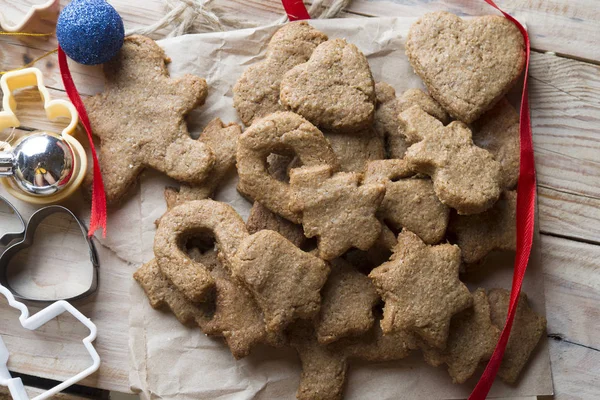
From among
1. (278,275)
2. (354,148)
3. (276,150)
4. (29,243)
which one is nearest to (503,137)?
(354,148)

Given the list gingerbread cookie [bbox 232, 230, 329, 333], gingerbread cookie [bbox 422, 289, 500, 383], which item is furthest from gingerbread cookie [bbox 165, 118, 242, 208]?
gingerbread cookie [bbox 422, 289, 500, 383]

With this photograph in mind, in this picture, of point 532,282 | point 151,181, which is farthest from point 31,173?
point 532,282

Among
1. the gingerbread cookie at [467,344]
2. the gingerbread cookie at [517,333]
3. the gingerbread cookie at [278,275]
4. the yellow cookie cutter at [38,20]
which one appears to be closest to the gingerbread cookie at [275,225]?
the gingerbread cookie at [278,275]

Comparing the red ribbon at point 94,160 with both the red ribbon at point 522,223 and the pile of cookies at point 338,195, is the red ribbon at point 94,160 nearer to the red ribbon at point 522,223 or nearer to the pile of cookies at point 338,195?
the pile of cookies at point 338,195

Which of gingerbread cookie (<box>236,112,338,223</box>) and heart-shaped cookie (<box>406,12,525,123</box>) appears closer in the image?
gingerbread cookie (<box>236,112,338,223</box>)

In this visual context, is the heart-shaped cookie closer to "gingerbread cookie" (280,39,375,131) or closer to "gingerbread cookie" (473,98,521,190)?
"gingerbread cookie" (473,98,521,190)

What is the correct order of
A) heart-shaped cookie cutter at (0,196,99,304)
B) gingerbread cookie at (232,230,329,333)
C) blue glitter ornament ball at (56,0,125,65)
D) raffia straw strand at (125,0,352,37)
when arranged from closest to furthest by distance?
gingerbread cookie at (232,230,329,333) → blue glitter ornament ball at (56,0,125,65) → heart-shaped cookie cutter at (0,196,99,304) → raffia straw strand at (125,0,352,37)
